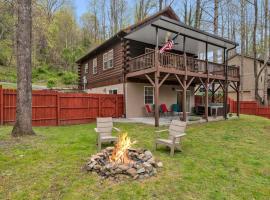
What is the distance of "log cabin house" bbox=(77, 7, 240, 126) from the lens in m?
11.3

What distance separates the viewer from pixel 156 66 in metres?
10.6

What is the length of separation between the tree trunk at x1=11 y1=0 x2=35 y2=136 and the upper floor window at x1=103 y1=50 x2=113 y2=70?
847 centimetres

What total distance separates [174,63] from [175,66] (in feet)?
0.58

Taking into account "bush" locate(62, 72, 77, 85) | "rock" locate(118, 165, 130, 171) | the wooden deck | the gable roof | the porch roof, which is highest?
the gable roof

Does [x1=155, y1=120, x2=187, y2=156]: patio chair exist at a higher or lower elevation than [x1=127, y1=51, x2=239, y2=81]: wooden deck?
lower

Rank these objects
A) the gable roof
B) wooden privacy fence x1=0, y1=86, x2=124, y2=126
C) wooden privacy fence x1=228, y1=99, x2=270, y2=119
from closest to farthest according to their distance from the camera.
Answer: wooden privacy fence x1=0, y1=86, x2=124, y2=126 < the gable roof < wooden privacy fence x1=228, y1=99, x2=270, y2=119

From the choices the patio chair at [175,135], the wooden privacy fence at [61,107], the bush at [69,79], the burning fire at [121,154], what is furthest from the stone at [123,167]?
the bush at [69,79]

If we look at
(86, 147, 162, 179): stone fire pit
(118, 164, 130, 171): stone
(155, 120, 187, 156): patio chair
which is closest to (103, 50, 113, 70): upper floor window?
(155, 120, 187, 156): patio chair

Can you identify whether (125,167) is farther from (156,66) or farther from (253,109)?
(253,109)

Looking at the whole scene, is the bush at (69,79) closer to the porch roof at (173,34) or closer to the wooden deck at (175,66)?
the porch roof at (173,34)

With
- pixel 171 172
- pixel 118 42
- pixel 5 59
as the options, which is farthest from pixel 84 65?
pixel 171 172

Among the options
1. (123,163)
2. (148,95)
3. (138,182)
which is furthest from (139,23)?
(138,182)

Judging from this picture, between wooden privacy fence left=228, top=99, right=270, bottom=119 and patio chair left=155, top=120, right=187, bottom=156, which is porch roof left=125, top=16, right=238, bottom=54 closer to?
patio chair left=155, top=120, right=187, bottom=156

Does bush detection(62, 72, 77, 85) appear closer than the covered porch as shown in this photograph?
No
